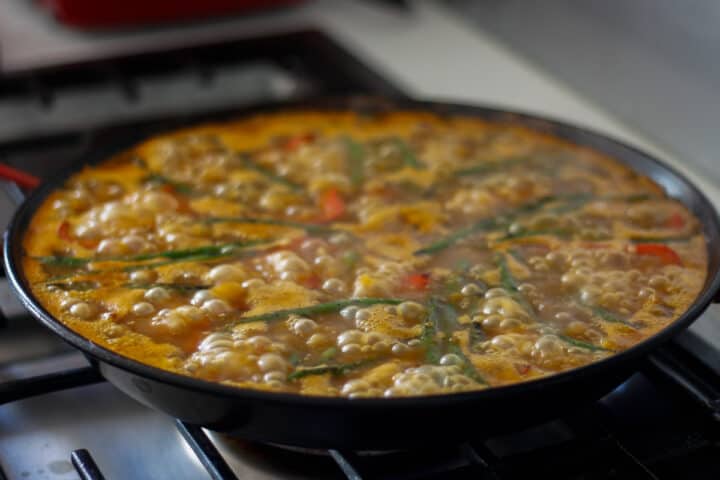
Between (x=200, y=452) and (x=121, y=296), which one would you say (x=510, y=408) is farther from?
(x=121, y=296)

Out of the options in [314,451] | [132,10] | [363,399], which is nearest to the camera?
[363,399]

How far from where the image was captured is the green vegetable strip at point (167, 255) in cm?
113

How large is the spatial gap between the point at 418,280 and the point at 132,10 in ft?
3.62

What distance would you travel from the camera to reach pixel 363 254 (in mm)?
1178

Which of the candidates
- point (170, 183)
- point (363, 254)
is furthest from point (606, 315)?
point (170, 183)

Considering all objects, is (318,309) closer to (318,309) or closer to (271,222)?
(318,309)

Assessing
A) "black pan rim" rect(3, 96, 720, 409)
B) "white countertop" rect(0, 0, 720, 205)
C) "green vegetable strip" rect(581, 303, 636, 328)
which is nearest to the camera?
"black pan rim" rect(3, 96, 720, 409)

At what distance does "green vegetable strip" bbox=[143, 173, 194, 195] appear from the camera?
1338 mm

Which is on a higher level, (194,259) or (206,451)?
(194,259)

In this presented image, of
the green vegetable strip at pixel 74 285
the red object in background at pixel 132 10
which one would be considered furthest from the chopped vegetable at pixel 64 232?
the red object in background at pixel 132 10

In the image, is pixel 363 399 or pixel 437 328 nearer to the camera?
pixel 363 399

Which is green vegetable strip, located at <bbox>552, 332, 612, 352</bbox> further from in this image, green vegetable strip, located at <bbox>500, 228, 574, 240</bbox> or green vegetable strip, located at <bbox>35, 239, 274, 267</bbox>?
green vegetable strip, located at <bbox>35, 239, 274, 267</bbox>

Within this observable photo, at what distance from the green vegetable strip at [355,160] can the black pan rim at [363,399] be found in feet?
0.29

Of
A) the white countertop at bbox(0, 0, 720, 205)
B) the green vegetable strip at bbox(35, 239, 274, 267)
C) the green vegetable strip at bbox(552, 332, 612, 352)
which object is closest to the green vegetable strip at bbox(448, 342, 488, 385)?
the green vegetable strip at bbox(552, 332, 612, 352)
